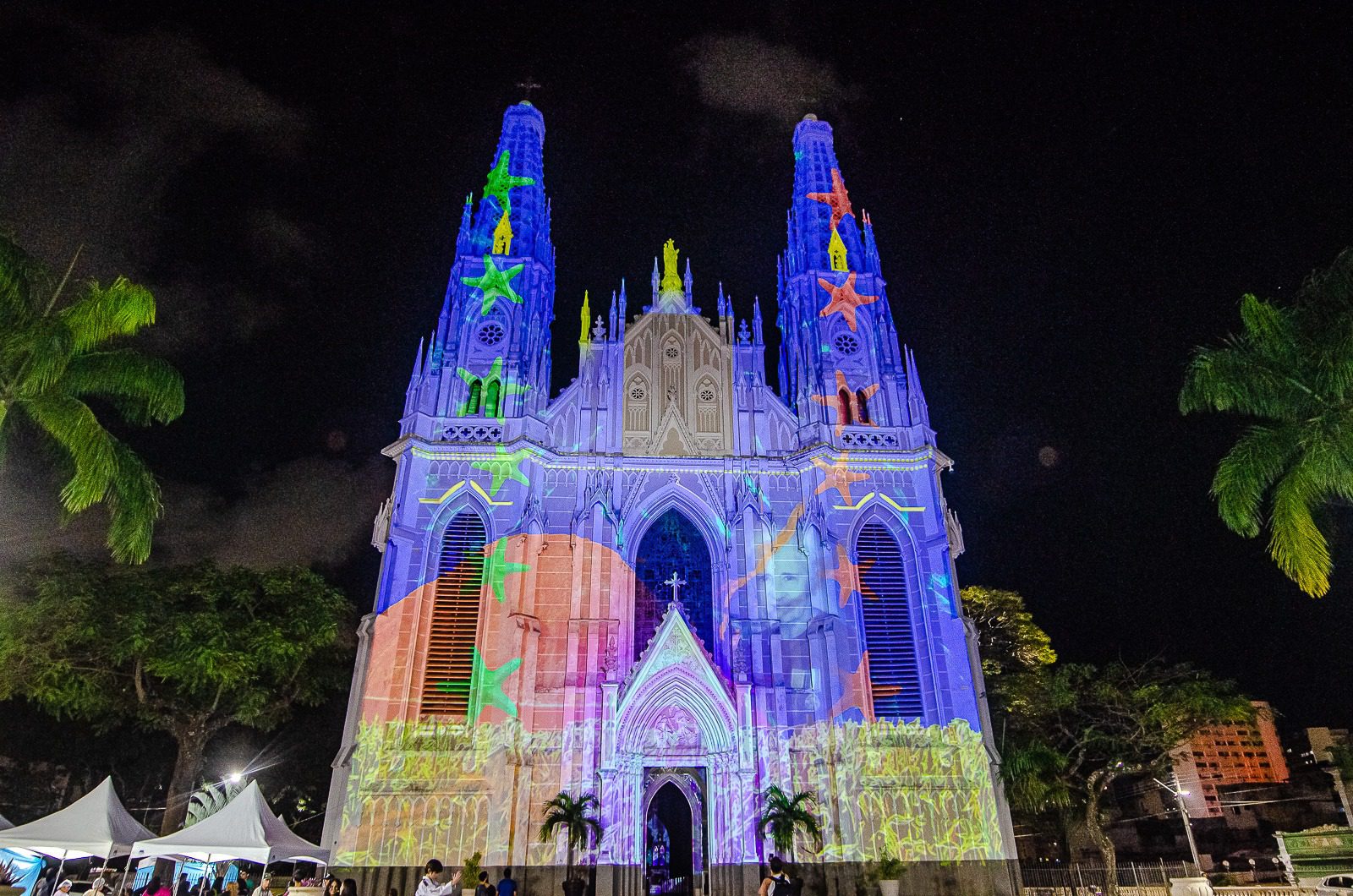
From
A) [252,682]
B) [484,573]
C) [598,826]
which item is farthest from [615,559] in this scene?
[252,682]

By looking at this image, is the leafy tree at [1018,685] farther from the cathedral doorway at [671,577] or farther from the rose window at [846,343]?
the rose window at [846,343]

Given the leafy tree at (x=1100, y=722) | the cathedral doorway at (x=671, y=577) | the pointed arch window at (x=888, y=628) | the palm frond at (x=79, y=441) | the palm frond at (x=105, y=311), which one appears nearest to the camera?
the palm frond at (x=79, y=441)

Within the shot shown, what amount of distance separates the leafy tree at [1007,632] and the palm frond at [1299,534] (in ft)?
59.7

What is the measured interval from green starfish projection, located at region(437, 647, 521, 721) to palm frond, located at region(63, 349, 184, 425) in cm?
1016

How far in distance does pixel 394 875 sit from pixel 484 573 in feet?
25.2

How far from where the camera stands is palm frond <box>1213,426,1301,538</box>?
1491cm

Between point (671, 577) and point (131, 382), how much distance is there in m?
14.6

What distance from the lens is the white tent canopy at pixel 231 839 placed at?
14.8m

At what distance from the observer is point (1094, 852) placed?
41344 mm

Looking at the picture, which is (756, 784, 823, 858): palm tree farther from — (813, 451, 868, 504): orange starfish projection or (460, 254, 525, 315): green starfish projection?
(460, 254, 525, 315): green starfish projection

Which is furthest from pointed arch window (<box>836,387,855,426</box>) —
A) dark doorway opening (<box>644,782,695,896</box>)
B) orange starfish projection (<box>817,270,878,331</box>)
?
dark doorway opening (<box>644,782,695,896</box>)

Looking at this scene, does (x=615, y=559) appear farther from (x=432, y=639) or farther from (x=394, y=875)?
(x=394, y=875)

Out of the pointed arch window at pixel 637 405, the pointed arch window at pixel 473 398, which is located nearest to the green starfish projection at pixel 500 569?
the pointed arch window at pixel 473 398

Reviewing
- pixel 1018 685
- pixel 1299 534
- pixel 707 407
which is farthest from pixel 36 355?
pixel 1018 685
